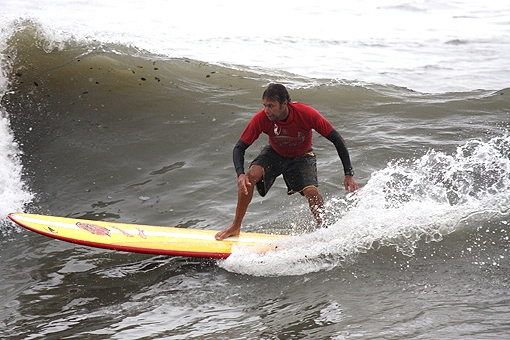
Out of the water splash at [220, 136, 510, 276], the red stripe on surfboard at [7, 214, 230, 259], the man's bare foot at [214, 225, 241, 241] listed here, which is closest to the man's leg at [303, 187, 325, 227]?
the water splash at [220, 136, 510, 276]

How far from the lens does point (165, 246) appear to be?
5410 millimetres

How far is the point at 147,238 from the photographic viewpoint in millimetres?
5551

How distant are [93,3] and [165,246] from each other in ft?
55.3

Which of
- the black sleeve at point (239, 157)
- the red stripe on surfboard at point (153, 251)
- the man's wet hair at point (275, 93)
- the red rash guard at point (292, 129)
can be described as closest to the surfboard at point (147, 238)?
the red stripe on surfboard at point (153, 251)

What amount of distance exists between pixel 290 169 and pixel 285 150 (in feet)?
0.65

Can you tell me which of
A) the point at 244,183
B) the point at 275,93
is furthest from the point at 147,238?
the point at 275,93

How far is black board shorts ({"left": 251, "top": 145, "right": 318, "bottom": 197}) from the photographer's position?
538 centimetres

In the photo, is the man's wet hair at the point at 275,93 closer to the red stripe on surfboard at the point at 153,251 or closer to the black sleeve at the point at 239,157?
the black sleeve at the point at 239,157

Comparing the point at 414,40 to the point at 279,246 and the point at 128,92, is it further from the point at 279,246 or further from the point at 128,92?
the point at 279,246

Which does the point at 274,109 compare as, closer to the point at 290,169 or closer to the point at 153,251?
the point at 290,169

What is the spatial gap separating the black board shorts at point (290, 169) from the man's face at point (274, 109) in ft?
1.66

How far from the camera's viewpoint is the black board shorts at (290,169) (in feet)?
17.7

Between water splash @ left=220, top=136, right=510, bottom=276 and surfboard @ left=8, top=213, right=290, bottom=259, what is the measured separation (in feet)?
0.60

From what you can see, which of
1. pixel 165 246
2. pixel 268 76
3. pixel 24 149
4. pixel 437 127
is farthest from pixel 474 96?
pixel 24 149
